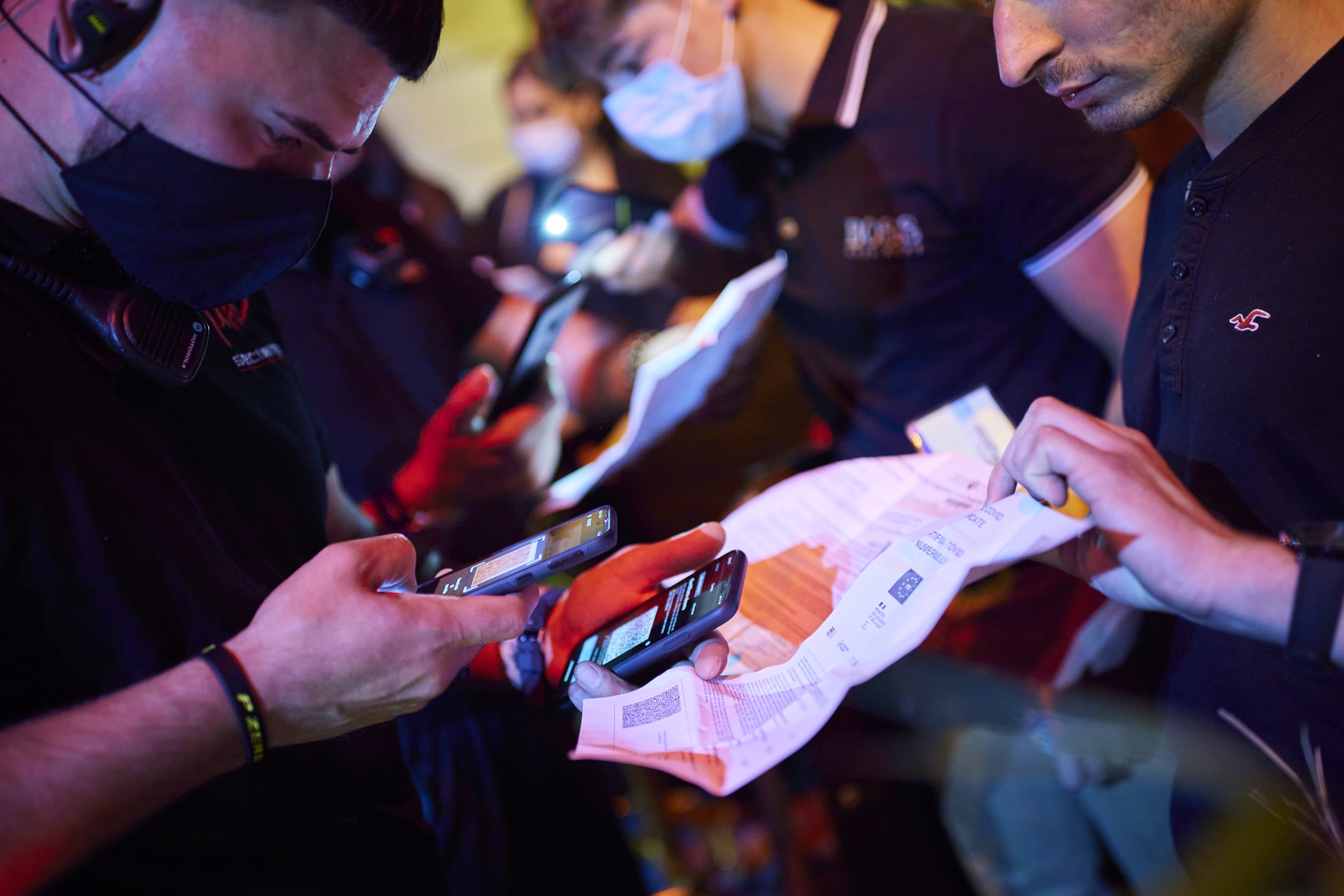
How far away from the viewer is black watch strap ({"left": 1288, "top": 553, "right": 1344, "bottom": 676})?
0.78m

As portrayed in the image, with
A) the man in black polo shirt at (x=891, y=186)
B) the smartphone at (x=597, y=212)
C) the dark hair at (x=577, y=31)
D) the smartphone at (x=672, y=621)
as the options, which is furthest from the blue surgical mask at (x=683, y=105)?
the smartphone at (x=672, y=621)

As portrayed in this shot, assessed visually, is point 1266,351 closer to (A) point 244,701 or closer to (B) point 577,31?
(A) point 244,701

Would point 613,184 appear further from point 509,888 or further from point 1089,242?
point 509,888

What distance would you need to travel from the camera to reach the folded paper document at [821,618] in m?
0.90

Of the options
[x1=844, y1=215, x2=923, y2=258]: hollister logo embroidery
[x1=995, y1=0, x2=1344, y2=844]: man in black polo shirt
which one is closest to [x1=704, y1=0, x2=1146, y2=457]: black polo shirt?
[x1=844, y1=215, x2=923, y2=258]: hollister logo embroidery

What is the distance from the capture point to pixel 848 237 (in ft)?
6.25

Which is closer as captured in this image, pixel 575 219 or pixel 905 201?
pixel 905 201

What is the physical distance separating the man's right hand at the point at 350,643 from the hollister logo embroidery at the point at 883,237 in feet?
4.24


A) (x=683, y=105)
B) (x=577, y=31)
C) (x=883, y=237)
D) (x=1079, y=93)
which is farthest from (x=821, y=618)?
(x=577, y=31)

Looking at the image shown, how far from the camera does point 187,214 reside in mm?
1059

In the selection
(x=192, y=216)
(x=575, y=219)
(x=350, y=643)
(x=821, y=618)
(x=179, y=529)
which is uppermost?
(x=192, y=216)

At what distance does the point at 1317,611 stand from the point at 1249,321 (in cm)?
39

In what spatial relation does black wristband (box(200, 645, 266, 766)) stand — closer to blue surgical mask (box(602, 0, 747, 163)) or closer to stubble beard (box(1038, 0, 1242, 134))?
stubble beard (box(1038, 0, 1242, 134))

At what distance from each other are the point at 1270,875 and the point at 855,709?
1638 millimetres
